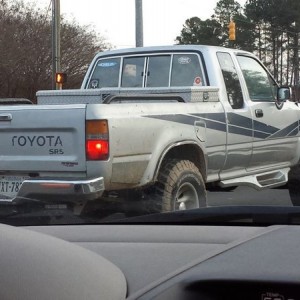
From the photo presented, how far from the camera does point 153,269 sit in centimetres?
237

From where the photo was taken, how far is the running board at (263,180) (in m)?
7.91

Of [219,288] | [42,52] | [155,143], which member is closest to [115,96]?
[155,143]

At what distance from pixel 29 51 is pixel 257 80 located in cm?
2796

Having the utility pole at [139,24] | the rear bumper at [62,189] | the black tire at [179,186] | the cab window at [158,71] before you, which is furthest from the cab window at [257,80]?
the utility pole at [139,24]

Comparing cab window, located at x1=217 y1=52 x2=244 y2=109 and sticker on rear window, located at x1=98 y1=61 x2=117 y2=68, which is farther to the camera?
sticker on rear window, located at x1=98 y1=61 x2=117 y2=68

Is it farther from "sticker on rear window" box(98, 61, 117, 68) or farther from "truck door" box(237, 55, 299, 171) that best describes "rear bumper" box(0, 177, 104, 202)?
"sticker on rear window" box(98, 61, 117, 68)

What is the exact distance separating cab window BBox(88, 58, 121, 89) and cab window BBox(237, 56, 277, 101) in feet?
5.66

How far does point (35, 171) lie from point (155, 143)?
45.6 inches

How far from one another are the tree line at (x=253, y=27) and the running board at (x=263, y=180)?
174ft

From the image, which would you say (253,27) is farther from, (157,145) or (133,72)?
(157,145)

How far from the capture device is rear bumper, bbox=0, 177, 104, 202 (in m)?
5.69

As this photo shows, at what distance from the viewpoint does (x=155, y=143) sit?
6316 mm

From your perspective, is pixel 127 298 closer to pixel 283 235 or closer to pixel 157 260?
pixel 157 260

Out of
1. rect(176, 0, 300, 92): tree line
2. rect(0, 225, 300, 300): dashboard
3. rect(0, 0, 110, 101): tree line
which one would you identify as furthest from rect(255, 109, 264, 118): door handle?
rect(176, 0, 300, 92): tree line
